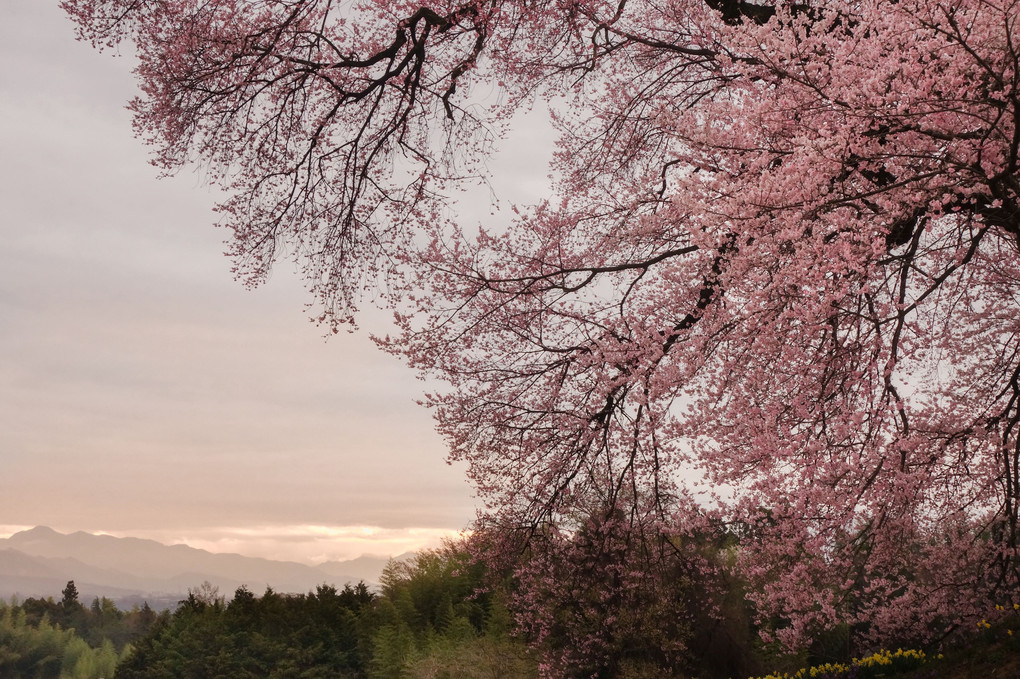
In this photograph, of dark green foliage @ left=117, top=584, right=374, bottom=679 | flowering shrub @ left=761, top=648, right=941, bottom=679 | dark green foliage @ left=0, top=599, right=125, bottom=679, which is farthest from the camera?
dark green foliage @ left=0, top=599, right=125, bottom=679

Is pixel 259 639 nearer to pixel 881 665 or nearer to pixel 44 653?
pixel 881 665

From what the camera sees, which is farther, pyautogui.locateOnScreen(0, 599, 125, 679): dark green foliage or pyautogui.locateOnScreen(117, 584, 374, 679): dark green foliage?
pyautogui.locateOnScreen(0, 599, 125, 679): dark green foliage

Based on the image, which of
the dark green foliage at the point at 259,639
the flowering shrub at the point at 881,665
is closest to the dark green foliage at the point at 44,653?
the dark green foliage at the point at 259,639

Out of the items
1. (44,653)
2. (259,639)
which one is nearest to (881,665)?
(259,639)

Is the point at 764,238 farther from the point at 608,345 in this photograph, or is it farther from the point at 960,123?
the point at 608,345

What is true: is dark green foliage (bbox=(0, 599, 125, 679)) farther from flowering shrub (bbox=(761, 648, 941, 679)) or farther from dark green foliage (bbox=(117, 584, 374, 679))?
flowering shrub (bbox=(761, 648, 941, 679))

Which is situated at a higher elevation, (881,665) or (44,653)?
(881,665)

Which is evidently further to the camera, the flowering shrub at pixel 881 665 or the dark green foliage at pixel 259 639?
the dark green foliage at pixel 259 639

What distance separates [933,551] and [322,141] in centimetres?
862

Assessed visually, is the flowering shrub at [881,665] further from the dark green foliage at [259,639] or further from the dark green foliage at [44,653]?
the dark green foliage at [44,653]

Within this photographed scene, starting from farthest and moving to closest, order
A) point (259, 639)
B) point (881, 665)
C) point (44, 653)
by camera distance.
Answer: point (44, 653) → point (259, 639) → point (881, 665)

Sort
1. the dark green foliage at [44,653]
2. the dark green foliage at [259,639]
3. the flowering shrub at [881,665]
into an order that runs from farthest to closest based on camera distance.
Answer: the dark green foliage at [44,653] < the dark green foliage at [259,639] < the flowering shrub at [881,665]

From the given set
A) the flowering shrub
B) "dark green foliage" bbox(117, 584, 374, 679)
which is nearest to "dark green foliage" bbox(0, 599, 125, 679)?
"dark green foliage" bbox(117, 584, 374, 679)

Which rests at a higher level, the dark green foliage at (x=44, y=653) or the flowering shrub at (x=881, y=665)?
the flowering shrub at (x=881, y=665)
